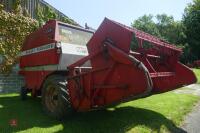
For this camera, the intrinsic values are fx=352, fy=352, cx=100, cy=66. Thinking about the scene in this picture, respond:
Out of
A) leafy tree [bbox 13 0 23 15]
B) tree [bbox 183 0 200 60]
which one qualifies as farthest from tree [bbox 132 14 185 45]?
leafy tree [bbox 13 0 23 15]

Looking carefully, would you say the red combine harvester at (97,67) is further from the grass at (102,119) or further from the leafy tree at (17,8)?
the leafy tree at (17,8)

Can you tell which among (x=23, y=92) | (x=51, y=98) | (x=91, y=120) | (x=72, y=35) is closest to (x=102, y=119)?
(x=91, y=120)

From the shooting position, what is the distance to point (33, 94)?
9.48m

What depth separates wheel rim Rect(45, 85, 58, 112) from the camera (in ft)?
25.9

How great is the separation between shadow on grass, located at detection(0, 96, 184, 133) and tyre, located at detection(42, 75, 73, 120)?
181 millimetres

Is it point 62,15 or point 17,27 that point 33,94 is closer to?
point 17,27

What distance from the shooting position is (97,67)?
6.90 meters

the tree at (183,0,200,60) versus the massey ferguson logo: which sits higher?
the tree at (183,0,200,60)

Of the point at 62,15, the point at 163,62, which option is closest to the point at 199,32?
the point at 62,15

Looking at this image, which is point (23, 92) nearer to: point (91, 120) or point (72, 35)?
point (72, 35)

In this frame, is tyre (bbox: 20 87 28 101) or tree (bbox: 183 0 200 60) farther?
tree (bbox: 183 0 200 60)

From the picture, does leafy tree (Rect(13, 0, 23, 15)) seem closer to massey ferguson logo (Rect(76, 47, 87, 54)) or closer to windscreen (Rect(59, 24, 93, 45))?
windscreen (Rect(59, 24, 93, 45))

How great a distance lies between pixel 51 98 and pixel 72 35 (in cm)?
179

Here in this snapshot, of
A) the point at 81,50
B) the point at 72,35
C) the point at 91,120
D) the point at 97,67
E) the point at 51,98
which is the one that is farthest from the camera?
the point at 72,35
